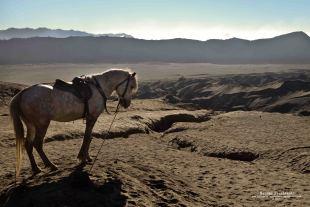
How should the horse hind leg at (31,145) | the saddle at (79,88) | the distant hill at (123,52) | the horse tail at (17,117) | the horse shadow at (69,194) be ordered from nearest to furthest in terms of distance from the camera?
the horse shadow at (69,194) → the horse tail at (17,117) → the horse hind leg at (31,145) → the saddle at (79,88) → the distant hill at (123,52)

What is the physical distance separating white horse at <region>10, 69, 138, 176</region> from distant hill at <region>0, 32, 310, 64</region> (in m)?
151

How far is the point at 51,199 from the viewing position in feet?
23.7

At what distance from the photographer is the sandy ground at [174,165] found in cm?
782

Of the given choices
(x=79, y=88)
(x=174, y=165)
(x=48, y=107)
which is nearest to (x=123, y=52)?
(x=174, y=165)

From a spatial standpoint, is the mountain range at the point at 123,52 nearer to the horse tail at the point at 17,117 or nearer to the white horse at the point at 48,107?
the white horse at the point at 48,107

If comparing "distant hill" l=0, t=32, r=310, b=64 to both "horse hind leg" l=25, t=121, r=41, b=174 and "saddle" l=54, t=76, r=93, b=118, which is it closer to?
"saddle" l=54, t=76, r=93, b=118

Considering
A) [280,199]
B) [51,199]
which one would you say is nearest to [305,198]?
[280,199]

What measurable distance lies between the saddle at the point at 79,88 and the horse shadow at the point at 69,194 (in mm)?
2218

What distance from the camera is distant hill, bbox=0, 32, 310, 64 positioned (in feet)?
550

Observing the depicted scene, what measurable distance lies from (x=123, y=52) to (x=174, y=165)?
17014cm

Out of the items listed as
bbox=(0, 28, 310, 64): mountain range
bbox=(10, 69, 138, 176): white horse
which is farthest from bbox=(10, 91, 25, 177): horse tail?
bbox=(0, 28, 310, 64): mountain range

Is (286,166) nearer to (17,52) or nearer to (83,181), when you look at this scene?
(83,181)

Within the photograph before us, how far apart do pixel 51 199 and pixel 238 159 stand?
8399 millimetres

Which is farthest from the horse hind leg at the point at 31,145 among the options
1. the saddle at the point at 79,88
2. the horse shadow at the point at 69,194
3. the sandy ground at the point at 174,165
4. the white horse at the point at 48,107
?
the horse shadow at the point at 69,194
